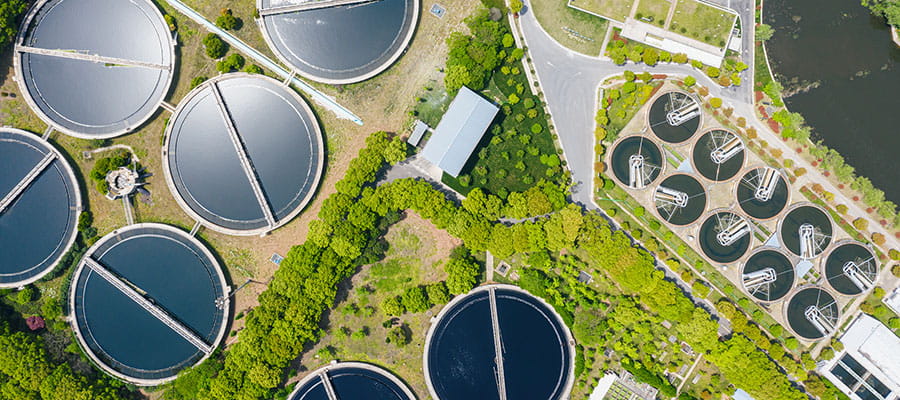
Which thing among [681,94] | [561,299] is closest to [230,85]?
[561,299]

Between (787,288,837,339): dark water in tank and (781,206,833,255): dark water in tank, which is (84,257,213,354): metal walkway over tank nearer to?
(787,288,837,339): dark water in tank

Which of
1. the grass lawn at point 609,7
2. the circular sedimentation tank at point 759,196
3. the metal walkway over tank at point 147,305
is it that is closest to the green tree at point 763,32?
the grass lawn at point 609,7

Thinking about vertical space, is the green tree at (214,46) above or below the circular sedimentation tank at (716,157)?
below

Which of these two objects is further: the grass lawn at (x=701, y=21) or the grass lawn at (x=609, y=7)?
the grass lawn at (x=609, y=7)

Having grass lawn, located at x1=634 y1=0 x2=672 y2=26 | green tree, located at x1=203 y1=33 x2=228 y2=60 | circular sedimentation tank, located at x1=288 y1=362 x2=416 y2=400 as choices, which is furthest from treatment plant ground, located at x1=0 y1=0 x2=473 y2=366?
grass lawn, located at x1=634 y1=0 x2=672 y2=26

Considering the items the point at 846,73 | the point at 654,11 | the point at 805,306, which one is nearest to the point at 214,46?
the point at 654,11

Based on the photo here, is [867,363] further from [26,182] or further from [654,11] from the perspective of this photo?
[26,182]

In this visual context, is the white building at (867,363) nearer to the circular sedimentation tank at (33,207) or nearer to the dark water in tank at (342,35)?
the dark water in tank at (342,35)

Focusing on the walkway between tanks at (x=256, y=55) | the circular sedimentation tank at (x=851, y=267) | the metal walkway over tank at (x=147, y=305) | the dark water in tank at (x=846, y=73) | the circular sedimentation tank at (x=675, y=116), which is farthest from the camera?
the dark water in tank at (x=846, y=73)
